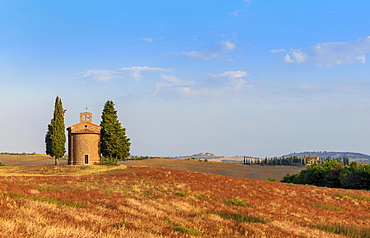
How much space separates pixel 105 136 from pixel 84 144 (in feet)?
13.7

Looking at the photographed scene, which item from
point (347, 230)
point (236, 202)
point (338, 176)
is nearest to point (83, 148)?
point (236, 202)

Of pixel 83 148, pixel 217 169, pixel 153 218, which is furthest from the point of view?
pixel 217 169

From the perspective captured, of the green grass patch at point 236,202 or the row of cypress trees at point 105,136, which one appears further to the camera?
the row of cypress trees at point 105,136

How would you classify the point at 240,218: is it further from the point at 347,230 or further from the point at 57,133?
the point at 57,133

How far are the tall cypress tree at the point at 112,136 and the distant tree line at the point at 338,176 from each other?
124ft

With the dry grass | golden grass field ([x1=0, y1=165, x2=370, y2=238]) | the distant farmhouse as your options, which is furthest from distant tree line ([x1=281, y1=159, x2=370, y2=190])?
the distant farmhouse

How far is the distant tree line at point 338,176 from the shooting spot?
5569cm

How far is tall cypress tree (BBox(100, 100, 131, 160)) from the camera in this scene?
5838cm

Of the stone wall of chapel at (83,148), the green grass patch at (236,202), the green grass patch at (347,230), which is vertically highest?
the stone wall of chapel at (83,148)

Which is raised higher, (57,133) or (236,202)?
(57,133)

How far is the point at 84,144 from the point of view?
56.9 meters

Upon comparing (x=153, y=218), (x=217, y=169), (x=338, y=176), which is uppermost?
(x=153, y=218)

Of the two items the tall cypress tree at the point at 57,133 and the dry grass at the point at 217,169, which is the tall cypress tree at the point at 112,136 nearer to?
the tall cypress tree at the point at 57,133

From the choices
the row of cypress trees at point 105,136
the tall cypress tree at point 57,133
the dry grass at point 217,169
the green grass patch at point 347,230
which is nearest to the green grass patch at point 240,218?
the green grass patch at point 347,230
